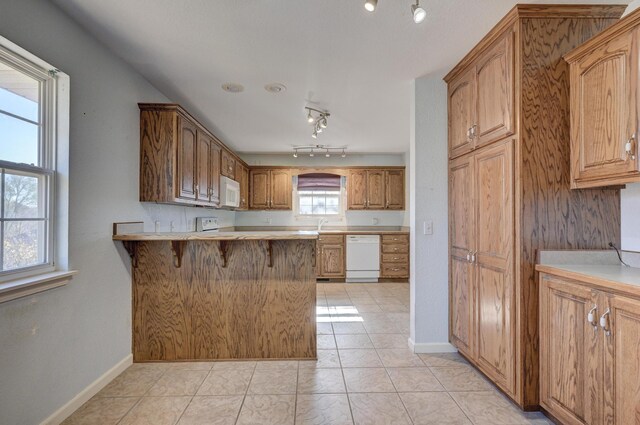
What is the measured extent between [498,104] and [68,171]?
2.71 m

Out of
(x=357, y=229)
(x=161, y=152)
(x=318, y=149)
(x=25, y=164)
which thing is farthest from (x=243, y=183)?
(x=25, y=164)

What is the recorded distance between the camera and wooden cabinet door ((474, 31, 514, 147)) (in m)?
1.89

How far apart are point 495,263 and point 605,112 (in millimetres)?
1006

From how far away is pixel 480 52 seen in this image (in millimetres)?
2170

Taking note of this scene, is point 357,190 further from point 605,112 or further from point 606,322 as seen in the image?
point 606,322

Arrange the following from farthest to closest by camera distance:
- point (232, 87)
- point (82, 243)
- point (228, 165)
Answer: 1. point (228, 165)
2. point (232, 87)
3. point (82, 243)

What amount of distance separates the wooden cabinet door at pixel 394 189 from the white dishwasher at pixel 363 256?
777 mm

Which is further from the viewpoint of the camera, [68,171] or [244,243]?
[244,243]

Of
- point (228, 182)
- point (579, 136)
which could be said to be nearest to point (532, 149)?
point (579, 136)

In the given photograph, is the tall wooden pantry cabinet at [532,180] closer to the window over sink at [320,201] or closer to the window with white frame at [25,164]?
the window with white frame at [25,164]

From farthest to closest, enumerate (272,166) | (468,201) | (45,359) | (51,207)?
1. (272,166)
2. (468,201)
3. (51,207)
4. (45,359)

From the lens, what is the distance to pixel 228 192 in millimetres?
4211

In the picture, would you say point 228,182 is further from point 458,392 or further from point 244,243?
point 458,392

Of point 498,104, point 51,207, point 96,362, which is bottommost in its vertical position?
point 96,362
